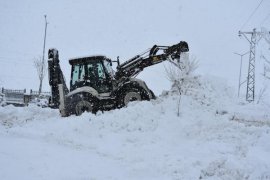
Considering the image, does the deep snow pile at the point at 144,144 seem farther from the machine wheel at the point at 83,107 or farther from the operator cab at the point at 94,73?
the operator cab at the point at 94,73

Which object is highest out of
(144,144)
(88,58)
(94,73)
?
(88,58)

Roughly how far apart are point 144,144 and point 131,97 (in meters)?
4.35

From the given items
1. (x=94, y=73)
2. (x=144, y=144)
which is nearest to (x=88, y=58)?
(x=94, y=73)

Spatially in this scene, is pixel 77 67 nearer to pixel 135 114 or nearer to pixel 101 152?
pixel 135 114

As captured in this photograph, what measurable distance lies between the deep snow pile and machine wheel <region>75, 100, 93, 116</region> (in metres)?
1.64

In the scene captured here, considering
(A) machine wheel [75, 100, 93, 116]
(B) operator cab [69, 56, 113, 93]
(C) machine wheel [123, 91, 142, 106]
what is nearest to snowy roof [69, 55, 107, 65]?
(B) operator cab [69, 56, 113, 93]

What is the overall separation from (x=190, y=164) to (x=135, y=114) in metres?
4.88

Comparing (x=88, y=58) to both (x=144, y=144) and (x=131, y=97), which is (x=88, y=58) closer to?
(x=131, y=97)

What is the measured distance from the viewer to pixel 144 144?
10.5 metres

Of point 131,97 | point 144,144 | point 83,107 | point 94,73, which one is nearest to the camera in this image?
point 144,144

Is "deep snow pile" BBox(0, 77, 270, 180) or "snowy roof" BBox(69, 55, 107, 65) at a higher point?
"snowy roof" BBox(69, 55, 107, 65)

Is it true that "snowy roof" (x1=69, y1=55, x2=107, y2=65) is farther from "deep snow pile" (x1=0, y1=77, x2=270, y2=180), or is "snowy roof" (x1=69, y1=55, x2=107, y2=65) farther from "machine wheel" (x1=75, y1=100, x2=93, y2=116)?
"deep snow pile" (x1=0, y1=77, x2=270, y2=180)

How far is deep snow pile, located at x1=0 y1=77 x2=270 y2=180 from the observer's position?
7352mm

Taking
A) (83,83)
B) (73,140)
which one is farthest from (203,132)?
(83,83)
